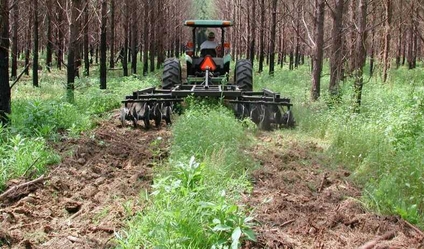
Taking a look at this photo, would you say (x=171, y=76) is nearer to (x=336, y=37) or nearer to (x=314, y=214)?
(x=336, y=37)

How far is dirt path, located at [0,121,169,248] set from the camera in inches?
153

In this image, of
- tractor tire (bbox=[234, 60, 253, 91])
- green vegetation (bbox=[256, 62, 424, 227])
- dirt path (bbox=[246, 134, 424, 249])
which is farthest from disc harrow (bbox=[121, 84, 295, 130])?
dirt path (bbox=[246, 134, 424, 249])

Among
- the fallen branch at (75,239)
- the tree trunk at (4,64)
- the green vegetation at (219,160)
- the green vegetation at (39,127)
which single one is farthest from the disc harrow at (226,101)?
the fallen branch at (75,239)

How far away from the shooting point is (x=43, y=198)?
4812 millimetres

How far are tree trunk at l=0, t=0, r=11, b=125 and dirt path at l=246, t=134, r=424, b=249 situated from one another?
14.7ft

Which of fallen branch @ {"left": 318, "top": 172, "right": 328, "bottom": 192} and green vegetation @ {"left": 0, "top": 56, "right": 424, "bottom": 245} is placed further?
fallen branch @ {"left": 318, "top": 172, "right": 328, "bottom": 192}

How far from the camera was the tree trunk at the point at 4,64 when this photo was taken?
746 centimetres

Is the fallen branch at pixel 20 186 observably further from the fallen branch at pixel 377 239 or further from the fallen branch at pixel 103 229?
the fallen branch at pixel 377 239

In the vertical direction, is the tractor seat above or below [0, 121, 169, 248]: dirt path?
above

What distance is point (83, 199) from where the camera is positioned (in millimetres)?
4898

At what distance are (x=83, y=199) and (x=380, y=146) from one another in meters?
3.86

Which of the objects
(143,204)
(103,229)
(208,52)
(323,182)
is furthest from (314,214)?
(208,52)

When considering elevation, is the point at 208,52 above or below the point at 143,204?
above

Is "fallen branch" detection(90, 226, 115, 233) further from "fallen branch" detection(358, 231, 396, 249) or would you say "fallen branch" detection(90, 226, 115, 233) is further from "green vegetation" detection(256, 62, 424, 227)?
"green vegetation" detection(256, 62, 424, 227)
